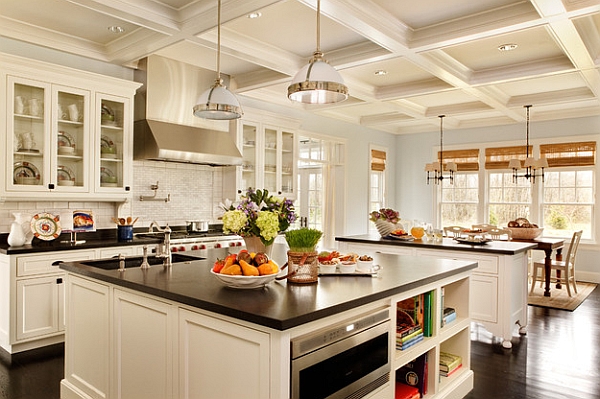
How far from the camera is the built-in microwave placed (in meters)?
1.82

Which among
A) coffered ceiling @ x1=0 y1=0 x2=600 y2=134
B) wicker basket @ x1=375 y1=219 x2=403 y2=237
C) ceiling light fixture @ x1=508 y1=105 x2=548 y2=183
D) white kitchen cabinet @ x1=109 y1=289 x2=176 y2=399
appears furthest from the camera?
ceiling light fixture @ x1=508 y1=105 x2=548 y2=183

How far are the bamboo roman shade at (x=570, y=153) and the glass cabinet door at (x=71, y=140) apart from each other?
7158mm

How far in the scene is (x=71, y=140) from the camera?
4.45 metres

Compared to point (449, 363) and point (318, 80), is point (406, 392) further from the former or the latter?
point (318, 80)

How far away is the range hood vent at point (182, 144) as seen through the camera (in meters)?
4.82

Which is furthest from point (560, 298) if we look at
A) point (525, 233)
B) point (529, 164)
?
point (529, 164)

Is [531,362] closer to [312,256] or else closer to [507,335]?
[507,335]

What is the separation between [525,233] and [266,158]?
12.6 ft

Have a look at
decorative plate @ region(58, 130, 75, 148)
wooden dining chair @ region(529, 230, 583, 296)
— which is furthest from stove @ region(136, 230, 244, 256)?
wooden dining chair @ region(529, 230, 583, 296)

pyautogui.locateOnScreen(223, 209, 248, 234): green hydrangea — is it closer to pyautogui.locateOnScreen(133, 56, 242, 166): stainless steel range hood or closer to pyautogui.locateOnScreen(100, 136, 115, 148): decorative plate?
pyautogui.locateOnScreen(133, 56, 242, 166): stainless steel range hood

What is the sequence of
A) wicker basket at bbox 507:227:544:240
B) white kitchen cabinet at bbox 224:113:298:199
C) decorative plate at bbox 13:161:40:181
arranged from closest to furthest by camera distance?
decorative plate at bbox 13:161:40:181 → white kitchen cabinet at bbox 224:113:298:199 → wicker basket at bbox 507:227:544:240

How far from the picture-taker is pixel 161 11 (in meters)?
3.72

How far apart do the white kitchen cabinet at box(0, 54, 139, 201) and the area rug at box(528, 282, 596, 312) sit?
209 inches

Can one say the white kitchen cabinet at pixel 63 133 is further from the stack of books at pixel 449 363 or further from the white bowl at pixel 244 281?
the stack of books at pixel 449 363
